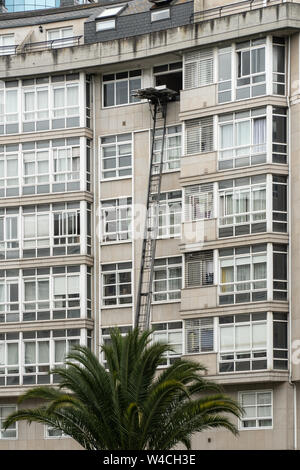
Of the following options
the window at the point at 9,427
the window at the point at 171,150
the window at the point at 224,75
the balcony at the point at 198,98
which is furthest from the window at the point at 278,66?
the window at the point at 9,427

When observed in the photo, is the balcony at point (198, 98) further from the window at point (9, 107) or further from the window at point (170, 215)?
the window at point (9, 107)

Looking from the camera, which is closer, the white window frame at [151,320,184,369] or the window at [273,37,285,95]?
the window at [273,37,285,95]

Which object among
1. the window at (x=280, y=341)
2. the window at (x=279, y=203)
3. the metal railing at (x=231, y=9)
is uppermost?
the metal railing at (x=231, y=9)

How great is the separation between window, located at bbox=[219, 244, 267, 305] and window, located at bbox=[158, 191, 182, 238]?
124 inches

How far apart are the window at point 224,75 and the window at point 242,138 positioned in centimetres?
81

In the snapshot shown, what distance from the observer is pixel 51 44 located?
227 ft

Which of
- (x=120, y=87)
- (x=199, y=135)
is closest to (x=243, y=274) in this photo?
(x=199, y=135)

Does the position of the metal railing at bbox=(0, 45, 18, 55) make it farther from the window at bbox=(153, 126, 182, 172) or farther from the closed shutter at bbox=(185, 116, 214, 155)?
the closed shutter at bbox=(185, 116, 214, 155)

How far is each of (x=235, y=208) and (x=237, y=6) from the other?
8.70 metres

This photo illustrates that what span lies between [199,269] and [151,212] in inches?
152

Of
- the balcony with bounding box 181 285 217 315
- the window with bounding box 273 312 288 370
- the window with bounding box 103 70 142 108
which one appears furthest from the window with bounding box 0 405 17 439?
the window with bounding box 103 70 142 108

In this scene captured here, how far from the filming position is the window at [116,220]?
65312mm

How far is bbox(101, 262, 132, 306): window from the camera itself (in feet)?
213

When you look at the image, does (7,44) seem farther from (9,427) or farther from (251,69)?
(9,427)
